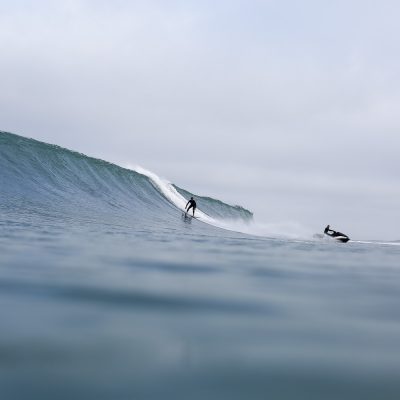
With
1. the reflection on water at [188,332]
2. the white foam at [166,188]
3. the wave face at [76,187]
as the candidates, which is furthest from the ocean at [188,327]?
the white foam at [166,188]

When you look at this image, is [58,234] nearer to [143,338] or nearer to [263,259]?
[263,259]

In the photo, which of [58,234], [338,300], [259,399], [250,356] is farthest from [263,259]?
[259,399]

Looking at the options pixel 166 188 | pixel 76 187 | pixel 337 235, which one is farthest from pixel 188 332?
pixel 166 188

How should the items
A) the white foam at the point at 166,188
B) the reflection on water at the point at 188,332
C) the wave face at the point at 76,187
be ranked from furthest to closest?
the white foam at the point at 166,188 < the wave face at the point at 76,187 < the reflection on water at the point at 188,332

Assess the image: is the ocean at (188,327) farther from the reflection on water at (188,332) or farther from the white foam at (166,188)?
the white foam at (166,188)

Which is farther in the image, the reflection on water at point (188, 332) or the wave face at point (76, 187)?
the wave face at point (76, 187)

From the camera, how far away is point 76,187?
77.3ft

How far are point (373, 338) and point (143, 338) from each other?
1.51m

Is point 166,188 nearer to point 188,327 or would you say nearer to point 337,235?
point 337,235

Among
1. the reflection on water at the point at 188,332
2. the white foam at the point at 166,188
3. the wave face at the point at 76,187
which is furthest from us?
the white foam at the point at 166,188

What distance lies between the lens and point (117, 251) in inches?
280

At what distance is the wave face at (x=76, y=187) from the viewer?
1720 cm

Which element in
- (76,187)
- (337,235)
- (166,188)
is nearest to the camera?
(337,235)

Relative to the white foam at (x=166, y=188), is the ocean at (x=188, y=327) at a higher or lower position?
lower
